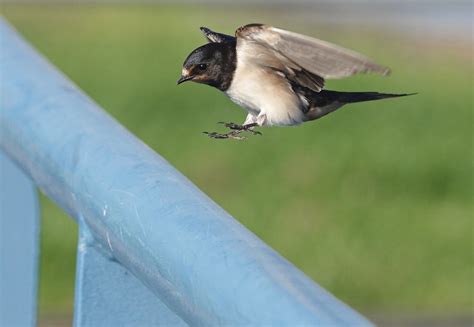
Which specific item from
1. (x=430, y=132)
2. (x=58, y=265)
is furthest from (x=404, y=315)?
(x=430, y=132)

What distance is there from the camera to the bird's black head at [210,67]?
3.70 metres

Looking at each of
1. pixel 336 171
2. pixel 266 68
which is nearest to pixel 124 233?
pixel 266 68

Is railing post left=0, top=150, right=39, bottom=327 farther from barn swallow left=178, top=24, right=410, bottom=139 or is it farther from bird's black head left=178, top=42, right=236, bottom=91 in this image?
bird's black head left=178, top=42, right=236, bottom=91

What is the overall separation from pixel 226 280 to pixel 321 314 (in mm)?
170

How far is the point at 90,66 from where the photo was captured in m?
12.1

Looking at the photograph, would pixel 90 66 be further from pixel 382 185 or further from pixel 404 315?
pixel 404 315

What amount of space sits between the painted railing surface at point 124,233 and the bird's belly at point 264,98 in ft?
2.80

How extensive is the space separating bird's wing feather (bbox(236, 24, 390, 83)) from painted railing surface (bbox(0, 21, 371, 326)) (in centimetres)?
87

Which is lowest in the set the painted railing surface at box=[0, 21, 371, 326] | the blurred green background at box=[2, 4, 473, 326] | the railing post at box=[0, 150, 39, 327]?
the blurred green background at box=[2, 4, 473, 326]

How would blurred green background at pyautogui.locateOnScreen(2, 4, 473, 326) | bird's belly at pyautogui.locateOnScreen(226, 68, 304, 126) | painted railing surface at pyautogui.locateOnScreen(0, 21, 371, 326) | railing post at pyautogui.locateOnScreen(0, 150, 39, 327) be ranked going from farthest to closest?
blurred green background at pyautogui.locateOnScreen(2, 4, 473, 326)
bird's belly at pyautogui.locateOnScreen(226, 68, 304, 126)
railing post at pyautogui.locateOnScreen(0, 150, 39, 327)
painted railing surface at pyautogui.locateOnScreen(0, 21, 371, 326)

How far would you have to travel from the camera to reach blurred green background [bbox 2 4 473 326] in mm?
7777

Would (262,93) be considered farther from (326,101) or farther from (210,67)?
(326,101)

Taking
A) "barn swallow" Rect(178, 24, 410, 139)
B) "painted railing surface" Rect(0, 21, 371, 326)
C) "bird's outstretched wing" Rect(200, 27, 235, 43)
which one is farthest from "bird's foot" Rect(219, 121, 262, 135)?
"painted railing surface" Rect(0, 21, 371, 326)

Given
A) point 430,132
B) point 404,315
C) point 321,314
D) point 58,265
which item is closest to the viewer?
point 321,314
